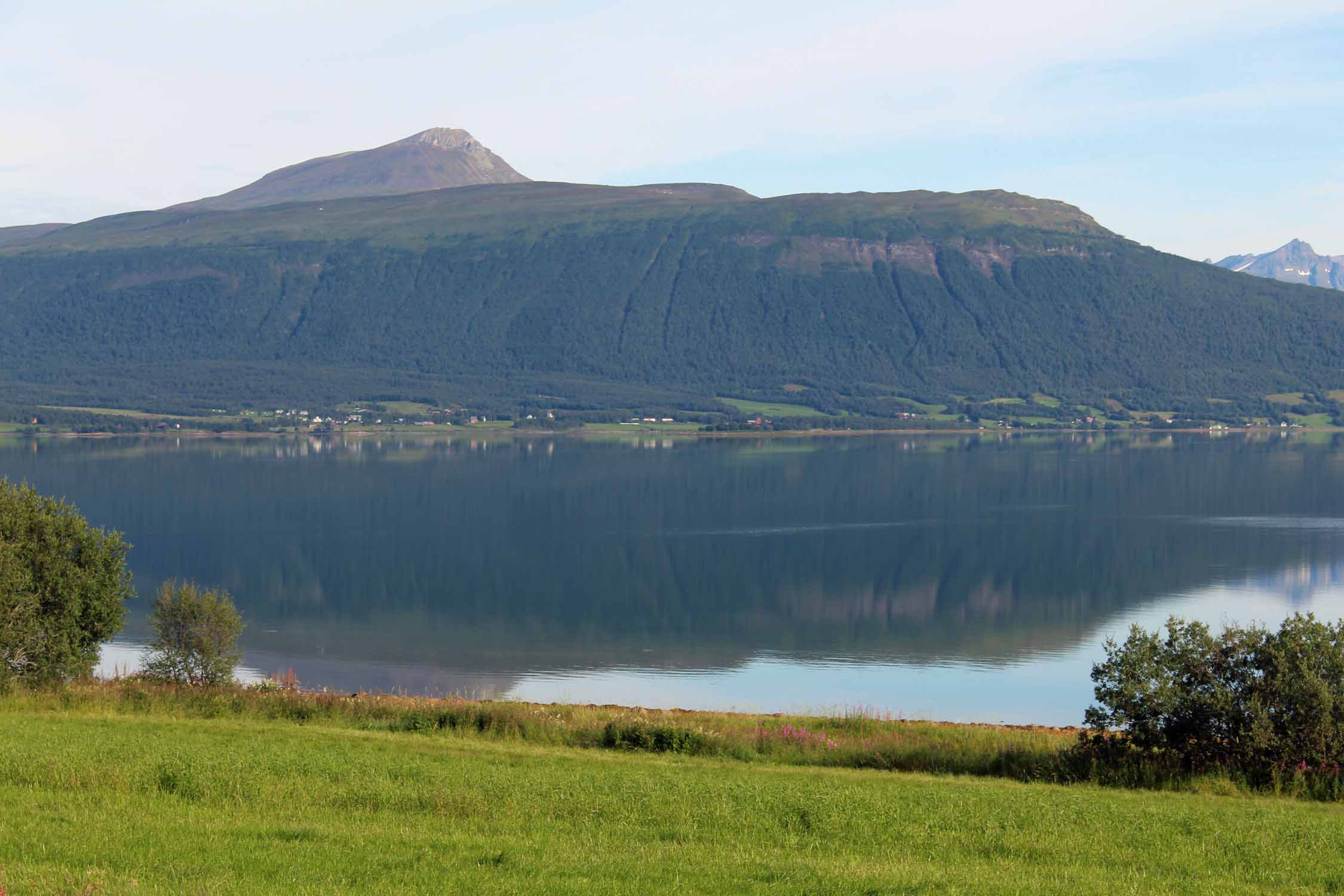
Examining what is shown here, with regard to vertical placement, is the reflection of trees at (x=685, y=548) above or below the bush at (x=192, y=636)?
below

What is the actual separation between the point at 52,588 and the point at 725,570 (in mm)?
41410

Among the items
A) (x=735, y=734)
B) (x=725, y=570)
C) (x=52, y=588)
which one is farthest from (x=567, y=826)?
(x=725, y=570)

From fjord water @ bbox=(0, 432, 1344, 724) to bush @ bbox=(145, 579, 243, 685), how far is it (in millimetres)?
8688

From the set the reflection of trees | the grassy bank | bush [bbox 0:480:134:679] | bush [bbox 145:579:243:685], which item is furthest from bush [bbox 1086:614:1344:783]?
the reflection of trees

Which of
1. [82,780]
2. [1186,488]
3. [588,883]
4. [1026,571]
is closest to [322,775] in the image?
[82,780]

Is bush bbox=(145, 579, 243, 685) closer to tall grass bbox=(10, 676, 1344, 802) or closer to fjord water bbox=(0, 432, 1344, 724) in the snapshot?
tall grass bbox=(10, 676, 1344, 802)

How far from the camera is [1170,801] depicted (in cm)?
1883

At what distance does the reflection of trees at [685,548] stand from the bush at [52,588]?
16435 mm

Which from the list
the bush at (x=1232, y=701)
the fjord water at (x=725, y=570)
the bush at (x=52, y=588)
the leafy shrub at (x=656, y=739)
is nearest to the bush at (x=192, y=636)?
the bush at (x=52, y=588)

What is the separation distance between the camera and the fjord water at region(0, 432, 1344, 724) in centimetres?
4381

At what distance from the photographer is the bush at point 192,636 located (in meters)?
31.8

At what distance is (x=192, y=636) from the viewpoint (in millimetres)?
32281

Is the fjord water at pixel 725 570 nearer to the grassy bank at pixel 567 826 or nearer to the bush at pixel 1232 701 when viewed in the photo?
the bush at pixel 1232 701

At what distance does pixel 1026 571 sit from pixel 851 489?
43.9 m
